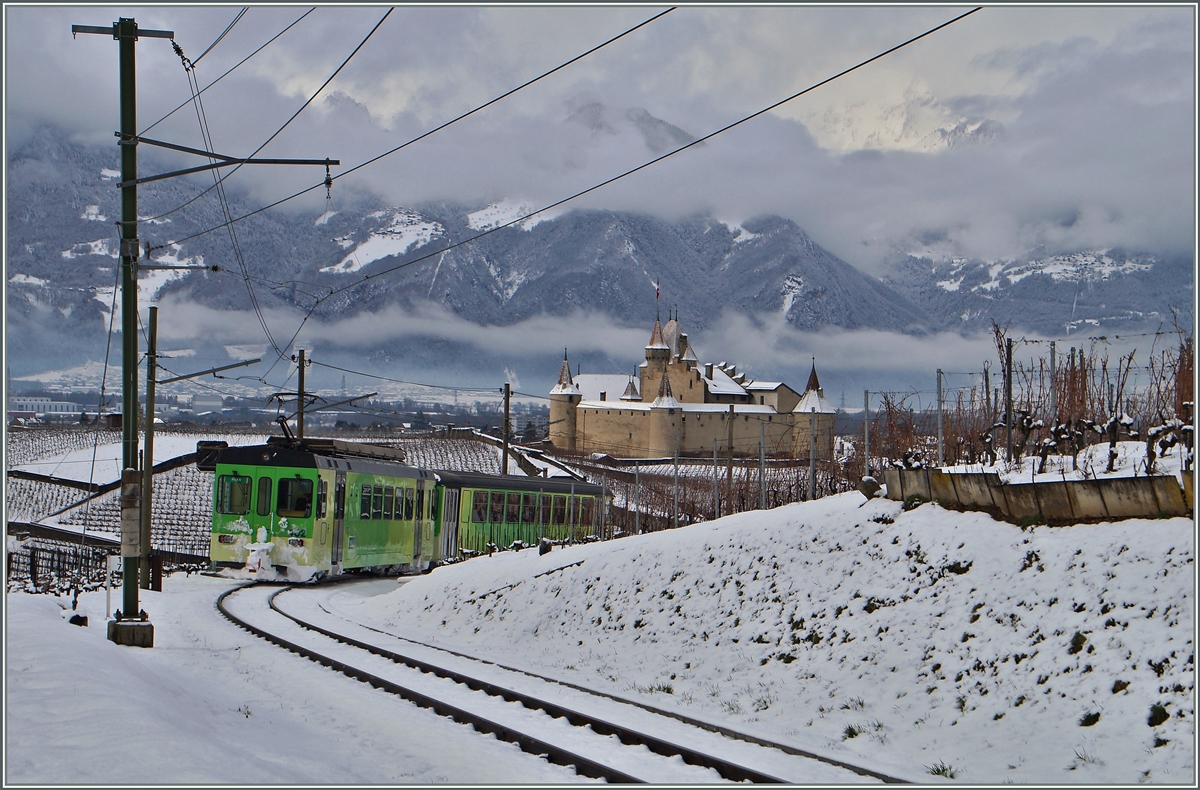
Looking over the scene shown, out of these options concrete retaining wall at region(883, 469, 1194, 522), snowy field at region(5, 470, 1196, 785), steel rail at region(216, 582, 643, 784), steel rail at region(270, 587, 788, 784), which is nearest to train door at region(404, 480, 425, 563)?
snowy field at region(5, 470, 1196, 785)

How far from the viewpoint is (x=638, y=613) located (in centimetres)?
1523

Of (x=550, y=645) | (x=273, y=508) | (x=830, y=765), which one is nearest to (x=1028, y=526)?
(x=830, y=765)

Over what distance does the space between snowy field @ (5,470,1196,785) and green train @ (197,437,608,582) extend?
777 centimetres

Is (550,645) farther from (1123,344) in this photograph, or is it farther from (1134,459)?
(1123,344)

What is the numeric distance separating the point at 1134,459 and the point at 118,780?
11479 mm

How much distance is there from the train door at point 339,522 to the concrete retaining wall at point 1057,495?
1520 centimetres

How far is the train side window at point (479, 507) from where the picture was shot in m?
34.7

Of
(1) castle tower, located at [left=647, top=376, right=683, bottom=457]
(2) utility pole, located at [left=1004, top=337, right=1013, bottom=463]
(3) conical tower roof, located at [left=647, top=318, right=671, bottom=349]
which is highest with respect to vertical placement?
(3) conical tower roof, located at [left=647, top=318, right=671, bottom=349]

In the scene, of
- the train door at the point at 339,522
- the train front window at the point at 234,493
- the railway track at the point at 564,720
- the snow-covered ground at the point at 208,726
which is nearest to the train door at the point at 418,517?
the train door at the point at 339,522

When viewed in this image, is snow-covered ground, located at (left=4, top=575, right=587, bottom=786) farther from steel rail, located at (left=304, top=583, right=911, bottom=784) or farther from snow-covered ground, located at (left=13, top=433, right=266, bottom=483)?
snow-covered ground, located at (left=13, top=433, right=266, bottom=483)

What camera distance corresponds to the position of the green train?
24172 mm

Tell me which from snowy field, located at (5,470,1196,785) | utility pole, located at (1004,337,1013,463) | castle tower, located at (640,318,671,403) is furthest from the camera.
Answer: castle tower, located at (640,318,671,403)

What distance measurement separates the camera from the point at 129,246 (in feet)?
47.0

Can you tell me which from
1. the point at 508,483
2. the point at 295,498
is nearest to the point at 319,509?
the point at 295,498
